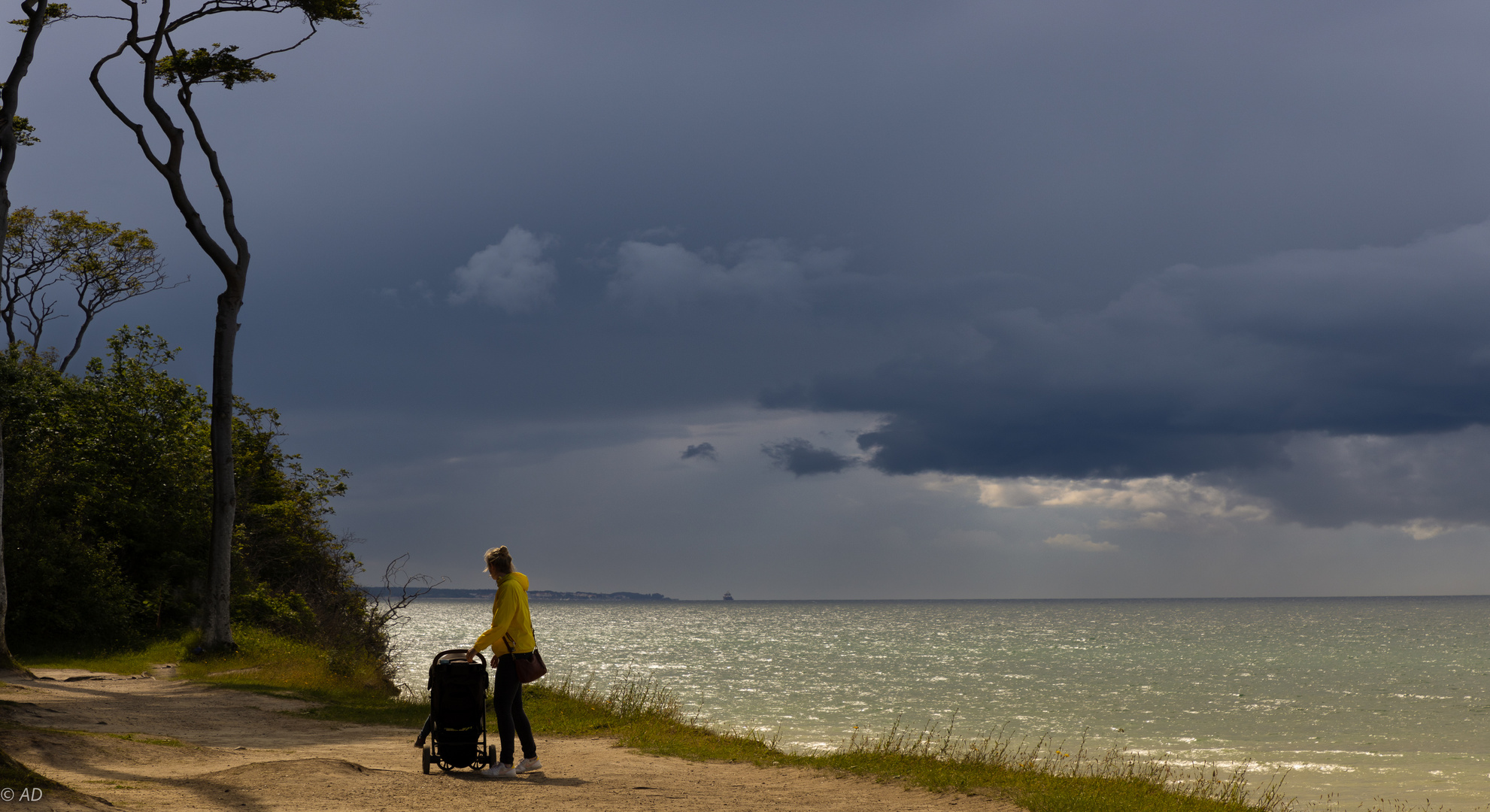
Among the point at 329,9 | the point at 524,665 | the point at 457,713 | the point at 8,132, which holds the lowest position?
the point at 457,713

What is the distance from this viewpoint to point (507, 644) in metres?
9.36

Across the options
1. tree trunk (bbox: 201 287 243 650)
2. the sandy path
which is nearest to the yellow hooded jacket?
the sandy path

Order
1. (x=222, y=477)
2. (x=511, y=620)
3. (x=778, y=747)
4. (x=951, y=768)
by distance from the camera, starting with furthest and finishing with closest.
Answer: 1. (x=222, y=477)
2. (x=778, y=747)
3. (x=951, y=768)
4. (x=511, y=620)

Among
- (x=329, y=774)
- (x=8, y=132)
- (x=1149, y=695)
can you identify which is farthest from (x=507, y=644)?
(x=1149, y=695)

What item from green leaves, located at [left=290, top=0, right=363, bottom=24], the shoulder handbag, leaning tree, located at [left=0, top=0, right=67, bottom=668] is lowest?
the shoulder handbag

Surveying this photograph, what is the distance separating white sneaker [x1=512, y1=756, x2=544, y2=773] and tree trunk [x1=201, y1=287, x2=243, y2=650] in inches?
568

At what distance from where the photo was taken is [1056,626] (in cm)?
11156

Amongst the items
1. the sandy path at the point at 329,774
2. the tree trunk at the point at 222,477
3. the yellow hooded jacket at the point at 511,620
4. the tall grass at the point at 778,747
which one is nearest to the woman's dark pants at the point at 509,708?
the yellow hooded jacket at the point at 511,620

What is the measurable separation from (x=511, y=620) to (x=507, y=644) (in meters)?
0.27

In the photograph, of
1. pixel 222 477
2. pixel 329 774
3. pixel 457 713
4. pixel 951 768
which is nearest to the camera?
pixel 329 774

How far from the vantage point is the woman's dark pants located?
943 centimetres

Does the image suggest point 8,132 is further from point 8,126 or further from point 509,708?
point 509,708

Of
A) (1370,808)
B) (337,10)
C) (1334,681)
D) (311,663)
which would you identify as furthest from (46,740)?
(1334,681)

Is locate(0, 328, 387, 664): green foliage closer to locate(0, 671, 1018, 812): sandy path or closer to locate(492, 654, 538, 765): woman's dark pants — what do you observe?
locate(0, 671, 1018, 812): sandy path
